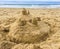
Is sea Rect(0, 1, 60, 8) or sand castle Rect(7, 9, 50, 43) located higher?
sand castle Rect(7, 9, 50, 43)

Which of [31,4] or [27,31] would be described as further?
[31,4]


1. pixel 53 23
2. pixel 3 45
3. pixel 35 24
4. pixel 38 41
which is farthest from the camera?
pixel 53 23

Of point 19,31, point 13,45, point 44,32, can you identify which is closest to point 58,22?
point 44,32

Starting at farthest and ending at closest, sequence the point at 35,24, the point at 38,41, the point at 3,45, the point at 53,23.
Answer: the point at 53,23 < the point at 35,24 < the point at 38,41 < the point at 3,45

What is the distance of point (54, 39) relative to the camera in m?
3.44

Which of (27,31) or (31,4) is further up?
(27,31)

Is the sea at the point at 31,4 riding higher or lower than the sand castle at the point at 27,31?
lower

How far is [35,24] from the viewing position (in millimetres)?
3641

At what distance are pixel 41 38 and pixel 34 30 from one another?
0.17m

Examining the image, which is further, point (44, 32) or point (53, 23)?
point (53, 23)

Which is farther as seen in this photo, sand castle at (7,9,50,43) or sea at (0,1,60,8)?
sea at (0,1,60,8)

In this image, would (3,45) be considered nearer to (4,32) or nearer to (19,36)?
(19,36)

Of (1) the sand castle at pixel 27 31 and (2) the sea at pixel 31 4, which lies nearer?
(1) the sand castle at pixel 27 31

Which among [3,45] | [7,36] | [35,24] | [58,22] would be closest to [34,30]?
[35,24]
